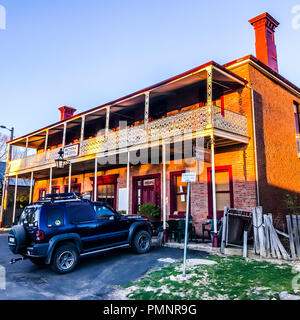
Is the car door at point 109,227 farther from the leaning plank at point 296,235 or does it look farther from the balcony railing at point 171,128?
the leaning plank at point 296,235

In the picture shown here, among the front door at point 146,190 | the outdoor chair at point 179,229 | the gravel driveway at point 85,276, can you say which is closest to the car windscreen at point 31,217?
the gravel driveway at point 85,276

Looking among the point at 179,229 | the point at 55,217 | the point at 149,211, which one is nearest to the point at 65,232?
the point at 55,217

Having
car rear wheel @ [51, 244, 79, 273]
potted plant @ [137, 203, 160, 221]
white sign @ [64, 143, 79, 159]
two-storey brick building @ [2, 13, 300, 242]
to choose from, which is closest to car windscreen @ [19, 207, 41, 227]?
car rear wheel @ [51, 244, 79, 273]

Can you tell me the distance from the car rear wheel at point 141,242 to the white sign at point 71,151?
25.1 feet

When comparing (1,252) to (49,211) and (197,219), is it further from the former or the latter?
(197,219)

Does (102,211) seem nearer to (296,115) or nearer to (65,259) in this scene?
(65,259)

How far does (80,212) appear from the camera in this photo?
25.7ft

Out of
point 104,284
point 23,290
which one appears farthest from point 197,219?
point 23,290

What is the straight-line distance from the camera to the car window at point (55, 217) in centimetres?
711

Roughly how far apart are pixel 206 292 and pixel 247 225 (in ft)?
16.6

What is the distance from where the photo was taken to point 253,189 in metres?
10.7

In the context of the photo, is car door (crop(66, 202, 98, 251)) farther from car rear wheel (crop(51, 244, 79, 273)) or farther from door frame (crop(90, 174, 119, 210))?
door frame (crop(90, 174, 119, 210))

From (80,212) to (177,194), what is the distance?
6.87 metres

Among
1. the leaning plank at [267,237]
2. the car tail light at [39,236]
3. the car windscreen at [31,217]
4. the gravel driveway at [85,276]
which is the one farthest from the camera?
the leaning plank at [267,237]
